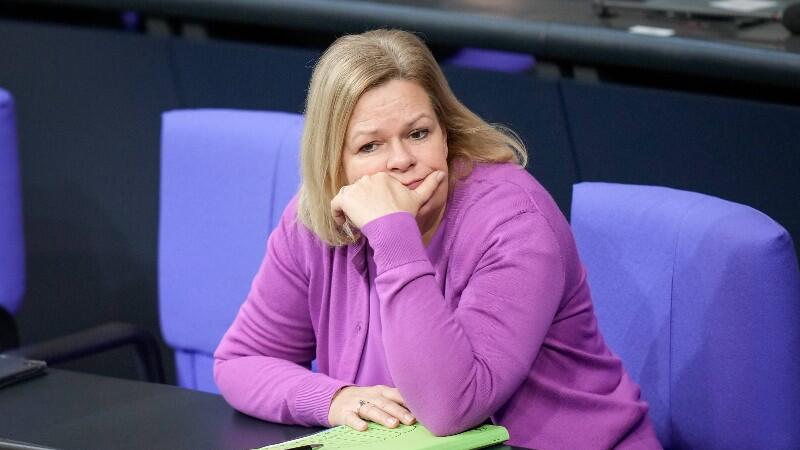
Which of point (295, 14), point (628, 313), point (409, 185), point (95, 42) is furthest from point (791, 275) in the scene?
point (95, 42)

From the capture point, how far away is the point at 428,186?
192cm

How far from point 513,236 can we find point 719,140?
3.17 ft

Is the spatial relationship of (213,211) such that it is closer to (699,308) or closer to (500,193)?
(500,193)

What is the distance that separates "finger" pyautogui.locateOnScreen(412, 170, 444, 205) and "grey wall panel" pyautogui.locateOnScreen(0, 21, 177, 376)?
1672 millimetres

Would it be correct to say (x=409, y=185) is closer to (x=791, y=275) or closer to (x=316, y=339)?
(x=316, y=339)

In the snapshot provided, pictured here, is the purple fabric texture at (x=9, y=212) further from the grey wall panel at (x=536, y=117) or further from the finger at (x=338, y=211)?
the finger at (x=338, y=211)

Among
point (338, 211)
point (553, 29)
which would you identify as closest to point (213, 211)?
point (338, 211)

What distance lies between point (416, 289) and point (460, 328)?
78 mm

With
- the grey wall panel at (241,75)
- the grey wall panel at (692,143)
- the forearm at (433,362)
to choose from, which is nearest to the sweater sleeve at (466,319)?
the forearm at (433,362)

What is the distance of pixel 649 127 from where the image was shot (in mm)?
2758

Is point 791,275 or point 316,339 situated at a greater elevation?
point 791,275

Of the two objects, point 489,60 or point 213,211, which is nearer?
point 213,211

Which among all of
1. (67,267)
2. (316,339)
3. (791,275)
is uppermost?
(791,275)

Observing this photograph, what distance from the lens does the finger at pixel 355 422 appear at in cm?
176
